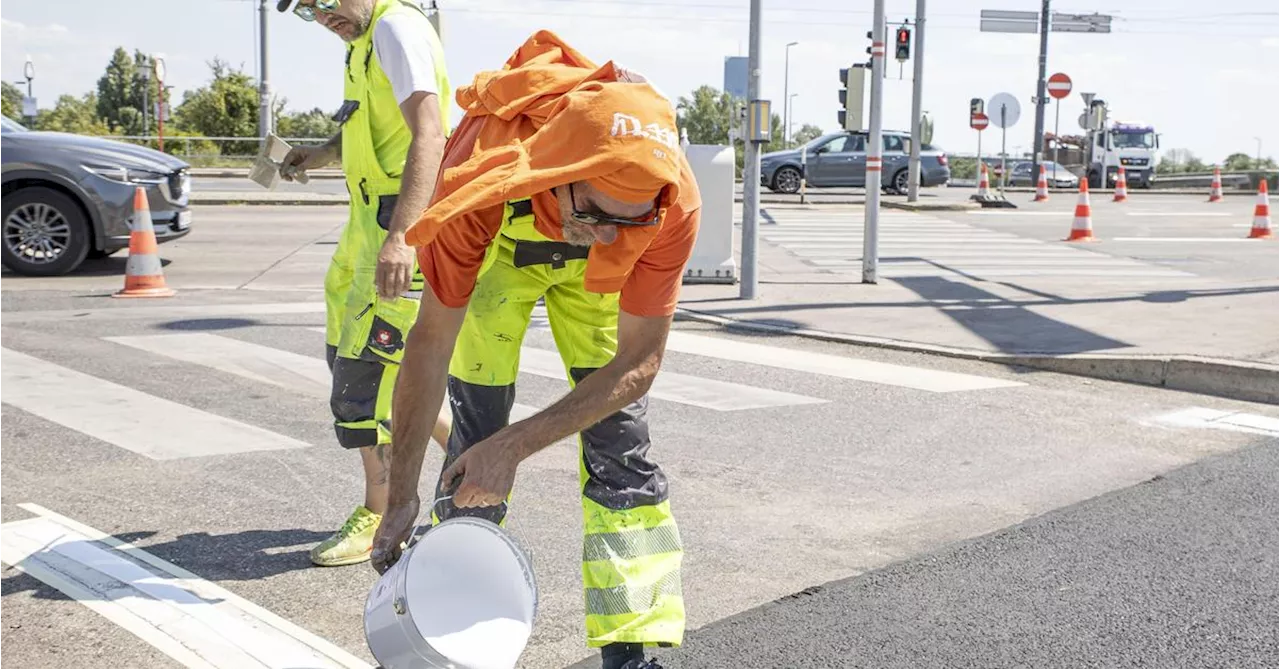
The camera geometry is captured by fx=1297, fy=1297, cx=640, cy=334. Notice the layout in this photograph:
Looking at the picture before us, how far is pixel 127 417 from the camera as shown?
612cm

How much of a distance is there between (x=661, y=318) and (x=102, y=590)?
200 cm

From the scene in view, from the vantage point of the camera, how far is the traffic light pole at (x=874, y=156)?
1198cm

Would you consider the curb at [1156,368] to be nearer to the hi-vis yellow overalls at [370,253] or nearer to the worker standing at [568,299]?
the hi-vis yellow overalls at [370,253]

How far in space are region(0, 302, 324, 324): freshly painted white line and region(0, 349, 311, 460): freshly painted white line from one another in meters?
2.08

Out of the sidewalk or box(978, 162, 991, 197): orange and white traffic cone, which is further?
box(978, 162, 991, 197): orange and white traffic cone

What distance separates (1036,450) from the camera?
593 cm

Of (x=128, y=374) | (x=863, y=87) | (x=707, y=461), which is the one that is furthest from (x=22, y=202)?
(x=707, y=461)

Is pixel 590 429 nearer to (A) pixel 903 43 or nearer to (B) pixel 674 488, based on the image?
(B) pixel 674 488

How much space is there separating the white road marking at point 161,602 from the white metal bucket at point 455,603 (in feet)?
2.51

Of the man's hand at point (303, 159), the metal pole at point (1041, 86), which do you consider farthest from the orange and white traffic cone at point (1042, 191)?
the man's hand at point (303, 159)

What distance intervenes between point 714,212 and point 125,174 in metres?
5.51

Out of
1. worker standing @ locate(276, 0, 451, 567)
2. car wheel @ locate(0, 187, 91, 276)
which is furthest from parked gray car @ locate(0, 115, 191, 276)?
worker standing @ locate(276, 0, 451, 567)

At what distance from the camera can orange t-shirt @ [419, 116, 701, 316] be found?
2709mm

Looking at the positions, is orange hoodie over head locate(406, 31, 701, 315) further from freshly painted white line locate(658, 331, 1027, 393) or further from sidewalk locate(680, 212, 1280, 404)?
sidewalk locate(680, 212, 1280, 404)
